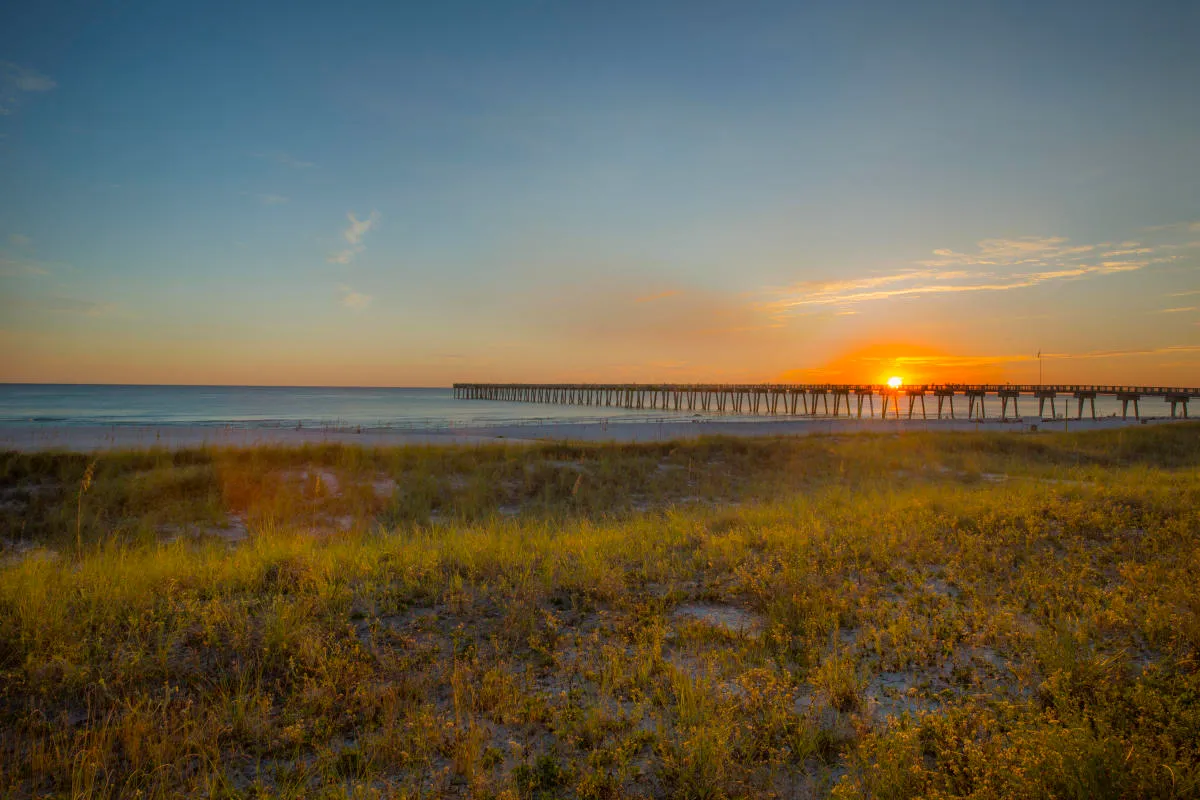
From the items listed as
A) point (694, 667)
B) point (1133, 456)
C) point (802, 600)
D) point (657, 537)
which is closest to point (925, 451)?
point (1133, 456)

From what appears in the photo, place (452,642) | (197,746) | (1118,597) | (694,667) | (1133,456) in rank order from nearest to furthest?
1. (197,746)
2. (694,667)
3. (452,642)
4. (1118,597)
5. (1133,456)

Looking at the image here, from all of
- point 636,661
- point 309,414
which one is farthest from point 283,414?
point 636,661

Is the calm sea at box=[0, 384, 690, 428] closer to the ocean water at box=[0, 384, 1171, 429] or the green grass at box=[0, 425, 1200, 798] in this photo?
the ocean water at box=[0, 384, 1171, 429]

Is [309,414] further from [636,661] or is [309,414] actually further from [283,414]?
[636,661]

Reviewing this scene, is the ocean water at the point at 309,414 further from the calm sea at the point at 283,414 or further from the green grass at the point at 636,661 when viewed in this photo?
the green grass at the point at 636,661

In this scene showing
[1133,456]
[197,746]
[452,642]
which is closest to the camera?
[197,746]

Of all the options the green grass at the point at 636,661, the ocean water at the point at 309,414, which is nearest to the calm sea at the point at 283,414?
the ocean water at the point at 309,414

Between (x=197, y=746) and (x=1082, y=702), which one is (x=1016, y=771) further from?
(x=197, y=746)

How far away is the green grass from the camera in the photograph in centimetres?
383

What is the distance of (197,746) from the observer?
4.03 meters

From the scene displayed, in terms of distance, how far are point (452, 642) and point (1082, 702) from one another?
5124 millimetres

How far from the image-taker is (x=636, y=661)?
528cm

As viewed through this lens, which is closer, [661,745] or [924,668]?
[661,745]

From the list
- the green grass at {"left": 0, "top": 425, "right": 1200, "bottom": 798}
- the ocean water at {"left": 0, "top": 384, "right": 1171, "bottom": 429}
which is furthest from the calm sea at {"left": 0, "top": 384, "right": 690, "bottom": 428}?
the green grass at {"left": 0, "top": 425, "right": 1200, "bottom": 798}
